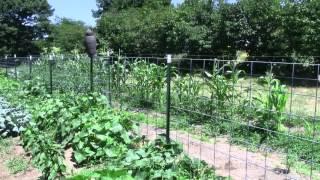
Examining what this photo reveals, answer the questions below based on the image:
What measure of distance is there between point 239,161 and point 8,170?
2.64 meters

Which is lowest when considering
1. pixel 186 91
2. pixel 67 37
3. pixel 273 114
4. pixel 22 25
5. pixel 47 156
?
pixel 47 156

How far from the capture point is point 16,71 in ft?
47.6

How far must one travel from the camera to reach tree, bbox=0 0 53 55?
3747cm

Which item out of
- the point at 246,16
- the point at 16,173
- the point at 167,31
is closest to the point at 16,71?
the point at 167,31

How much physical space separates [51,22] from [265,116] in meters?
36.2

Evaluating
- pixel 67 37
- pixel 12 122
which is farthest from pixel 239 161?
pixel 67 37

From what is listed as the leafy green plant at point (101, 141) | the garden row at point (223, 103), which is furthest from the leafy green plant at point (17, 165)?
the garden row at point (223, 103)

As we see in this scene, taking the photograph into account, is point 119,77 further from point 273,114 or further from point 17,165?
point 17,165

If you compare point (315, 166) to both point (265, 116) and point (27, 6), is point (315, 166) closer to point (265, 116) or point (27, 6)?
point (265, 116)

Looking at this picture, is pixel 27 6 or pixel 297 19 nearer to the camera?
pixel 297 19

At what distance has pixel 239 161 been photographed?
5336mm

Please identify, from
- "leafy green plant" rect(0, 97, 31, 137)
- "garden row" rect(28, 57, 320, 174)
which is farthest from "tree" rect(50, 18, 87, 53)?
"leafy green plant" rect(0, 97, 31, 137)

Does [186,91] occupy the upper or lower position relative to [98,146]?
upper

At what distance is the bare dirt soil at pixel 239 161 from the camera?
15.9ft
